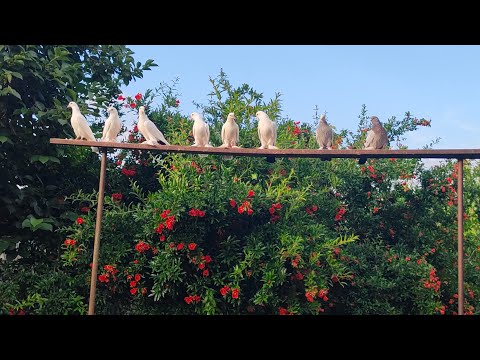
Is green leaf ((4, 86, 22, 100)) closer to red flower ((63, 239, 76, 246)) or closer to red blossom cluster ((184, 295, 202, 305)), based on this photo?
red flower ((63, 239, 76, 246))

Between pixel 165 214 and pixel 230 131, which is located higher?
pixel 230 131

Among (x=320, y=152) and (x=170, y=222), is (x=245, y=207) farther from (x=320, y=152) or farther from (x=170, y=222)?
(x=320, y=152)

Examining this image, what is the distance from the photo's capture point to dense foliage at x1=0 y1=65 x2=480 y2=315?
4.09 metres

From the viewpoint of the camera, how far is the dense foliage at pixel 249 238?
4094 millimetres

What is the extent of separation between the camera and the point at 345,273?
4414mm

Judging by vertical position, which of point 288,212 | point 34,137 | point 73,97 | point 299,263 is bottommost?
point 299,263

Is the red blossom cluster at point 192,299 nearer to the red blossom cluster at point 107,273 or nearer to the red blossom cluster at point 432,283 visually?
the red blossom cluster at point 107,273

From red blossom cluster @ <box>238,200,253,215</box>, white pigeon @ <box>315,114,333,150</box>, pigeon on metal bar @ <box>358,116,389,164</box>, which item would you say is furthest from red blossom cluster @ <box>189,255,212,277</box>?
pigeon on metal bar @ <box>358,116,389,164</box>

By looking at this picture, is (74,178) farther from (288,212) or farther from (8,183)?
(288,212)

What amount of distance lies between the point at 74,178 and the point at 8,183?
62 cm

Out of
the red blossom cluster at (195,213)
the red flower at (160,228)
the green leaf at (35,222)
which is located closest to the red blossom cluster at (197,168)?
the red blossom cluster at (195,213)

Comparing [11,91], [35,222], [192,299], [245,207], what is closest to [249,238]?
[245,207]

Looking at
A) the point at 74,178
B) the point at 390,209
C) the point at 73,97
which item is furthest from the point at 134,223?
the point at 390,209

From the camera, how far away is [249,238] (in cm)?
417
